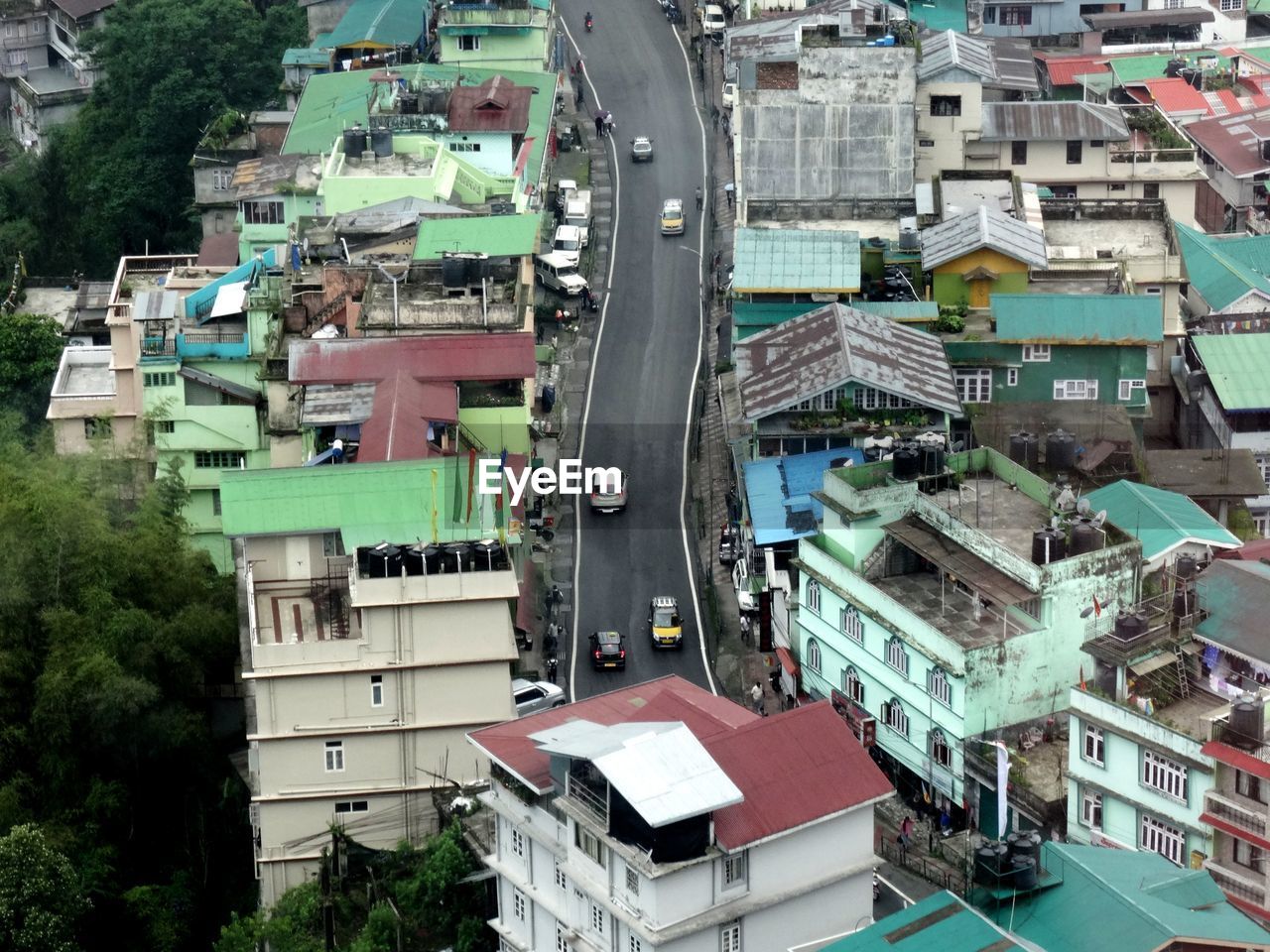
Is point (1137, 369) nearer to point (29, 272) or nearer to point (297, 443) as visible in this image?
point (297, 443)

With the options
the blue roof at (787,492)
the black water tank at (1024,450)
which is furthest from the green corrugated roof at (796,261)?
the black water tank at (1024,450)

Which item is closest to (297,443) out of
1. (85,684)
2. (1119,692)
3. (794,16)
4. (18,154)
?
(85,684)

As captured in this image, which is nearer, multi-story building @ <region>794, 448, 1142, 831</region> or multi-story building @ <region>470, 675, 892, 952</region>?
multi-story building @ <region>470, 675, 892, 952</region>

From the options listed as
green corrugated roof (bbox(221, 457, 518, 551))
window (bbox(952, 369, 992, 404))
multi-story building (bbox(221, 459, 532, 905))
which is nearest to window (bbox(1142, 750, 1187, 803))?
multi-story building (bbox(221, 459, 532, 905))

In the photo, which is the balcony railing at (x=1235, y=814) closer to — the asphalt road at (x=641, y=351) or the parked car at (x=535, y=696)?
the parked car at (x=535, y=696)

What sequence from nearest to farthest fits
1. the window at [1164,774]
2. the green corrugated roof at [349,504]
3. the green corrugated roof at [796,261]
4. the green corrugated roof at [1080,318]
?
→ the window at [1164,774] → the green corrugated roof at [349,504] → the green corrugated roof at [1080,318] → the green corrugated roof at [796,261]

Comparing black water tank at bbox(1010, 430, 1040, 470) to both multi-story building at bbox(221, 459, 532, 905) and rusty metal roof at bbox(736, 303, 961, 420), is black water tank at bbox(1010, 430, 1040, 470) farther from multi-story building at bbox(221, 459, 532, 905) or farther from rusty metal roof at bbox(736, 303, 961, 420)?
multi-story building at bbox(221, 459, 532, 905)
